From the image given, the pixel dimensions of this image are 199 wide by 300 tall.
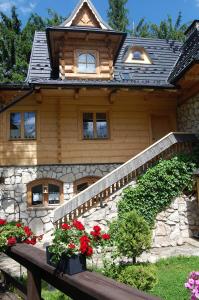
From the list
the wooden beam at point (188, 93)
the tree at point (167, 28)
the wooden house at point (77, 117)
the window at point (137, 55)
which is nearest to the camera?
the wooden beam at point (188, 93)

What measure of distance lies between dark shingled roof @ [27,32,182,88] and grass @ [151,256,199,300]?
6.79 m

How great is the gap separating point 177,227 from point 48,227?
16.3ft

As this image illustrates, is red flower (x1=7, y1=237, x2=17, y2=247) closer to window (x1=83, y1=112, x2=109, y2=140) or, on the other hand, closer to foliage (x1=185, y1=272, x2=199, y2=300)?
foliage (x1=185, y1=272, x2=199, y2=300)


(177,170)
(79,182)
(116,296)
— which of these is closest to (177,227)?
(177,170)

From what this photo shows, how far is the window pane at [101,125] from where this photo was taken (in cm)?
1330

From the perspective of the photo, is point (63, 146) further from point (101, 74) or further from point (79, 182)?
point (101, 74)

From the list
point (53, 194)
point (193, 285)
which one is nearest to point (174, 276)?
point (193, 285)

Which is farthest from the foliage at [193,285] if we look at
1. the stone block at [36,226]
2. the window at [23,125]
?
the window at [23,125]

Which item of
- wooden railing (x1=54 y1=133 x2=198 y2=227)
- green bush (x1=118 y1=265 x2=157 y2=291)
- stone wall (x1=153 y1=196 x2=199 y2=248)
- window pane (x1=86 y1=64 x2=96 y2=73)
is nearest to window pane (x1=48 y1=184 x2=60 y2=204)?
wooden railing (x1=54 y1=133 x2=198 y2=227)

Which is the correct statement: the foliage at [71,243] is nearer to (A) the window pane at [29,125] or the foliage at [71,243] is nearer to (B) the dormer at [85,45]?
(A) the window pane at [29,125]

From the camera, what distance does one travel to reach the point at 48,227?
39.6 ft

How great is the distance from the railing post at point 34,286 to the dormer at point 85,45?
33.9 ft

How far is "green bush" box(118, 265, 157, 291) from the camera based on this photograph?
18.9 ft

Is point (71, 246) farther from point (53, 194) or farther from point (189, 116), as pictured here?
point (189, 116)
